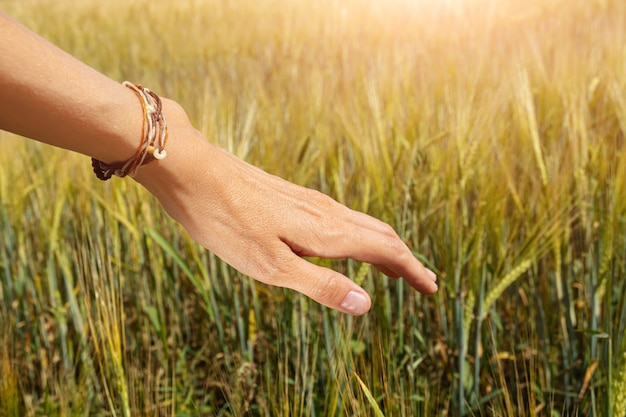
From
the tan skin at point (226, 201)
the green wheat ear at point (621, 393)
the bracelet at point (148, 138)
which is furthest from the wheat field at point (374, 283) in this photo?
the bracelet at point (148, 138)

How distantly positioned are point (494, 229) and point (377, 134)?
255 mm

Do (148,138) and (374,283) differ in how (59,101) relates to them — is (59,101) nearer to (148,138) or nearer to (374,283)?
(148,138)

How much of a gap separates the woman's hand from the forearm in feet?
0.14

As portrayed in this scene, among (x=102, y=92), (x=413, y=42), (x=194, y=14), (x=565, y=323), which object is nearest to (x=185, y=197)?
(x=102, y=92)

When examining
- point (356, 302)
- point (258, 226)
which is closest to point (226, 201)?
point (258, 226)

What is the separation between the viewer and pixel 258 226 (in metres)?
0.59

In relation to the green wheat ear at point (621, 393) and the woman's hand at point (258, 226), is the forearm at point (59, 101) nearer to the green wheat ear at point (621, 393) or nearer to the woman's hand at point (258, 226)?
the woman's hand at point (258, 226)

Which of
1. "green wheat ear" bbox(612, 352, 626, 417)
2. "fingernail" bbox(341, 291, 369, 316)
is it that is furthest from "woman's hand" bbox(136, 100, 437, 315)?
"green wheat ear" bbox(612, 352, 626, 417)

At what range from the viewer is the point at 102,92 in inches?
20.6

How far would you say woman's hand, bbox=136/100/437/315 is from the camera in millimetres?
575

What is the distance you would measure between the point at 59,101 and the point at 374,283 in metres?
0.60

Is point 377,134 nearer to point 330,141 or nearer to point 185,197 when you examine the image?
point 330,141

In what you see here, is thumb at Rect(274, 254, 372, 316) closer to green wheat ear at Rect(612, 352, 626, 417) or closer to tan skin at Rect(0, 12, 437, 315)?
tan skin at Rect(0, 12, 437, 315)

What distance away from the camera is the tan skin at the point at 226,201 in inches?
20.3
